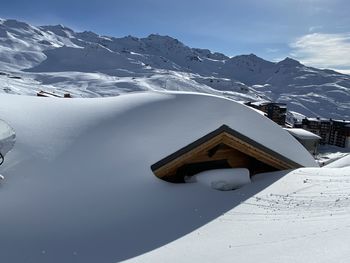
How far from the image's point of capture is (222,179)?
32.8 ft

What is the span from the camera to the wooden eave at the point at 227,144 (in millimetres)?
9672

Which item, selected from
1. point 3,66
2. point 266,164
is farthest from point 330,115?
point 266,164

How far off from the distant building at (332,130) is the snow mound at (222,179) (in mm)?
28791

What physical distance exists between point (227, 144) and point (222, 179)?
1.40 m

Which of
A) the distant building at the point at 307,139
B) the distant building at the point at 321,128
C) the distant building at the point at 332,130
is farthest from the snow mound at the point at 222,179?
the distant building at the point at 321,128

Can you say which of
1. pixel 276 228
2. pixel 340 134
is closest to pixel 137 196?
pixel 276 228

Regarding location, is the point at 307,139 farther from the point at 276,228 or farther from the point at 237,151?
Result: the point at 276,228

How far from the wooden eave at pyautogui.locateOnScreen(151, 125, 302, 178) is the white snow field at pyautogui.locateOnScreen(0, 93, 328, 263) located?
1.11 feet

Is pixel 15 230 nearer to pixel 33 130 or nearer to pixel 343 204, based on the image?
pixel 33 130

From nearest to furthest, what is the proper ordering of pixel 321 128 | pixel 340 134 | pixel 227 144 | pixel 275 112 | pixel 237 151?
pixel 227 144, pixel 237 151, pixel 340 134, pixel 321 128, pixel 275 112

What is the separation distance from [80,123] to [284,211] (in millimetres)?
6284

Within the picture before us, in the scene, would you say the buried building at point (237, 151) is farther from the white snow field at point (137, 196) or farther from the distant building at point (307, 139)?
the distant building at point (307, 139)

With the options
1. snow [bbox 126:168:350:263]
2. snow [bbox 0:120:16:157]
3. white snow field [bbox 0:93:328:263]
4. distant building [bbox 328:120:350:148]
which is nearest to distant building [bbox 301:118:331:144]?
distant building [bbox 328:120:350:148]

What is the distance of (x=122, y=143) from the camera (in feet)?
33.4
